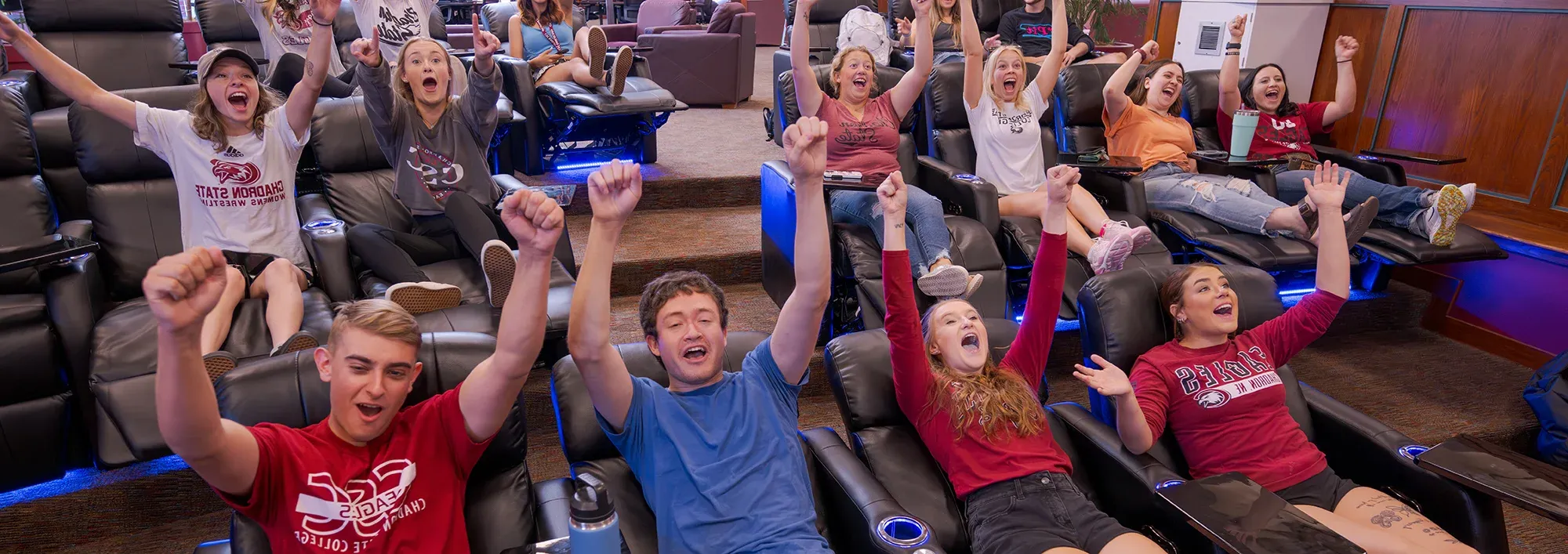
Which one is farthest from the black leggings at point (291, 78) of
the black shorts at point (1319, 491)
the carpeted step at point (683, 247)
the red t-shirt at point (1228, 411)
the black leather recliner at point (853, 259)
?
the black shorts at point (1319, 491)

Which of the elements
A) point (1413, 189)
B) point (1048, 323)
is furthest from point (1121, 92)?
point (1048, 323)

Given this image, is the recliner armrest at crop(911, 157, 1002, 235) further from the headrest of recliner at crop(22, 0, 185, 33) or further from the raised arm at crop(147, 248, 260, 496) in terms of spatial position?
the headrest of recliner at crop(22, 0, 185, 33)

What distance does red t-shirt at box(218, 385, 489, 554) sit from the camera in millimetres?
1479

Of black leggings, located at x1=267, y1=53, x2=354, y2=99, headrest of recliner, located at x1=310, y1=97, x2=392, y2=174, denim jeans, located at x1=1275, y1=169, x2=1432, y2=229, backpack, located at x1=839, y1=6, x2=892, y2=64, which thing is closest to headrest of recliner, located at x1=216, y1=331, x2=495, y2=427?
headrest of recliner, located at x1=310, y1=97, x2=392, y2=174

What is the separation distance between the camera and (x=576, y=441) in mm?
1849

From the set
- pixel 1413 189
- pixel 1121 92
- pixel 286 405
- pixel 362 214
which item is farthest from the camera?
pixel 1121 92

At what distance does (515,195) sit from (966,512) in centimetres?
121

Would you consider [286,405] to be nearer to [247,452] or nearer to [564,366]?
[247,452]

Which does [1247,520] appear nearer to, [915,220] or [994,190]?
[915,220]

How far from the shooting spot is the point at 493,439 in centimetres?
171

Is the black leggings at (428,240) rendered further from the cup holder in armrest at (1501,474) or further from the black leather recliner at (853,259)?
the cup holder in armrest at (1501,474)

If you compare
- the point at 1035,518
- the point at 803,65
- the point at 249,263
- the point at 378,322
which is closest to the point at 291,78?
the point at 249,263

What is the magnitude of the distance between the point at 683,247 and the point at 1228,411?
2293 millimetres

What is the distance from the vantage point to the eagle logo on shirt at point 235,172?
262 cm
